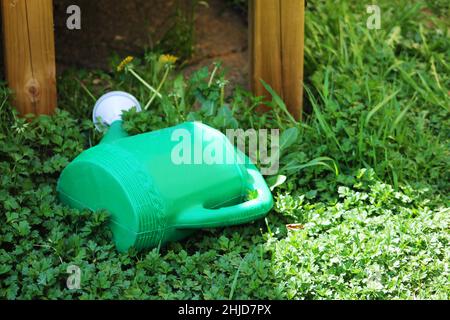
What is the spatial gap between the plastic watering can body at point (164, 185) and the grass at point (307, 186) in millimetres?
73

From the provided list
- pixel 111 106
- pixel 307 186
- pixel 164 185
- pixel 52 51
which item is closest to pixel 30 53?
pixel 52 51

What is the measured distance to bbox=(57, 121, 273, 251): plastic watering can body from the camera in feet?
9.22

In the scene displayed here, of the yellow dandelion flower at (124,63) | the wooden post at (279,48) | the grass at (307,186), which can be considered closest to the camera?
the grass at (307,186)

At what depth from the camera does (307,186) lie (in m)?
3.30

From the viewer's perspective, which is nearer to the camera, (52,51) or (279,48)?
(52,51)

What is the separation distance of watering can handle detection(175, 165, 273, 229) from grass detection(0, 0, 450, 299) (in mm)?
73

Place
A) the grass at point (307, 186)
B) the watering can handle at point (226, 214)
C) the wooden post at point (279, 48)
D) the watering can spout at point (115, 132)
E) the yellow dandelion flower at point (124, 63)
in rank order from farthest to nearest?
the yellow dandelion flower at point (124, 63) < the wooden post at point (279, 48) < the watering can spout at point (115, 132) < the watering can handle at point (226, 214) < the grass at point (307, 186)

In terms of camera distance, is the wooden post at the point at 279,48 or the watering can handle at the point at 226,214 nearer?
the watering can handle at the point at 226,214

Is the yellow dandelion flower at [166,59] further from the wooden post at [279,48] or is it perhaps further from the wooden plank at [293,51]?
the wooden plank at [293,51]

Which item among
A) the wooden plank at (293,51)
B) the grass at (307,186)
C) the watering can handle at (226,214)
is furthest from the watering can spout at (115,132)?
the wooden plank at (293,51)

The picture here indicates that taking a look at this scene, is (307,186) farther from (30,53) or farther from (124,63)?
(30,53)

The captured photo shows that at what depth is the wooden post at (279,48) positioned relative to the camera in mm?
3557

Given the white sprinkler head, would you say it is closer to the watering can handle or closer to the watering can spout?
the watering can spout

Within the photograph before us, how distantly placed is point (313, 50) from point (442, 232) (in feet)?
4.26
